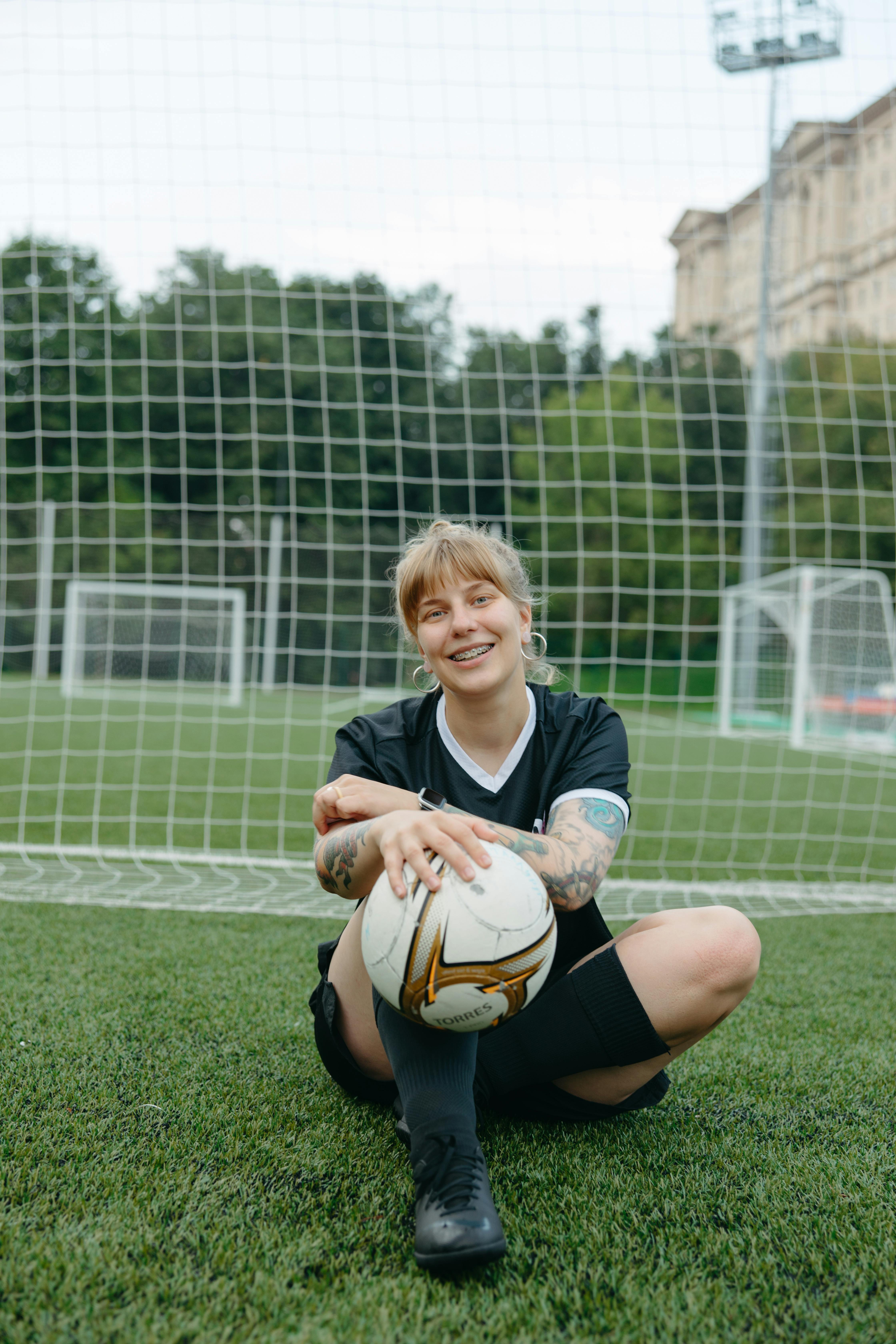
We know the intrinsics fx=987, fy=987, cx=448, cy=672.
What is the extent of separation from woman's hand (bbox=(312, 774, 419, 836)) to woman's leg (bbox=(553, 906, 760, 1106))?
1.42 ft

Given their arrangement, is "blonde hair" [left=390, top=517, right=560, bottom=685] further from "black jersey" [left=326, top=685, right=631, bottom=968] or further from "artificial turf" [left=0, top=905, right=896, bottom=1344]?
"artificial turf" [left=0, top=905, right=896, bottom=1344]

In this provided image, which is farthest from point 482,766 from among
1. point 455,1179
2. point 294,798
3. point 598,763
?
point 294,798

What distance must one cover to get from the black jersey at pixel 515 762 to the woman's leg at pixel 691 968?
0.20 metres

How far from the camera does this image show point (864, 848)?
5.97 m

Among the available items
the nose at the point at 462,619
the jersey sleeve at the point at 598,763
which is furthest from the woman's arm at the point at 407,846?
the nose at the point at 462,619

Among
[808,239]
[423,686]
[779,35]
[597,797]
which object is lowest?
[597,797]

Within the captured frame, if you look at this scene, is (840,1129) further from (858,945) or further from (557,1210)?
(858,945)

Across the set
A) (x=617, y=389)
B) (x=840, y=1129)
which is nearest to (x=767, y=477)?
(x=617, y=389)

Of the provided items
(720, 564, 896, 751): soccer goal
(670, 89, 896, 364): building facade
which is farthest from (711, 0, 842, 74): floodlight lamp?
(720, 564, 896, 751): soccer goal

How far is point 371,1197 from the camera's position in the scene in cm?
158

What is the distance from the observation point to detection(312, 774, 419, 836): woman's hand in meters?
1.71

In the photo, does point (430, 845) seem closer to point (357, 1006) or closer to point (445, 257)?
point (357, 1006)

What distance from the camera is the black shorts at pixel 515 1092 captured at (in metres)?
1.84

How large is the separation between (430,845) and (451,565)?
0.58 meters
